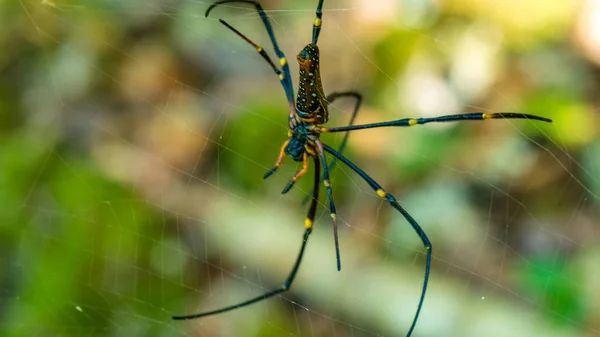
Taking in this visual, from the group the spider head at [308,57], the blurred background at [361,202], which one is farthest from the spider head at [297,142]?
the blurred background at [361,202]

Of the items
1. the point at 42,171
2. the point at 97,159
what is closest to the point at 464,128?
the point at 97,159

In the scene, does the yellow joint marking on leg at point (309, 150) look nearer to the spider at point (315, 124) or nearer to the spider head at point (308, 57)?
the spider at point (315, 124)

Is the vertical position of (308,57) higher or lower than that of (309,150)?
higher

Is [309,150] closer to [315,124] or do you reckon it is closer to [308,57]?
[315,124]

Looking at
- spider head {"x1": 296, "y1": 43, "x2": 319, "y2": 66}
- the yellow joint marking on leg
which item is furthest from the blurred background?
spider head {"x1": 296, "y1": 43, "x2": 319, "y2": 66}

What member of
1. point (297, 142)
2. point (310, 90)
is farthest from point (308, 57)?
point (297, 142)

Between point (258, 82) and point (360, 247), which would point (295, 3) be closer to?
point (258, 82)
